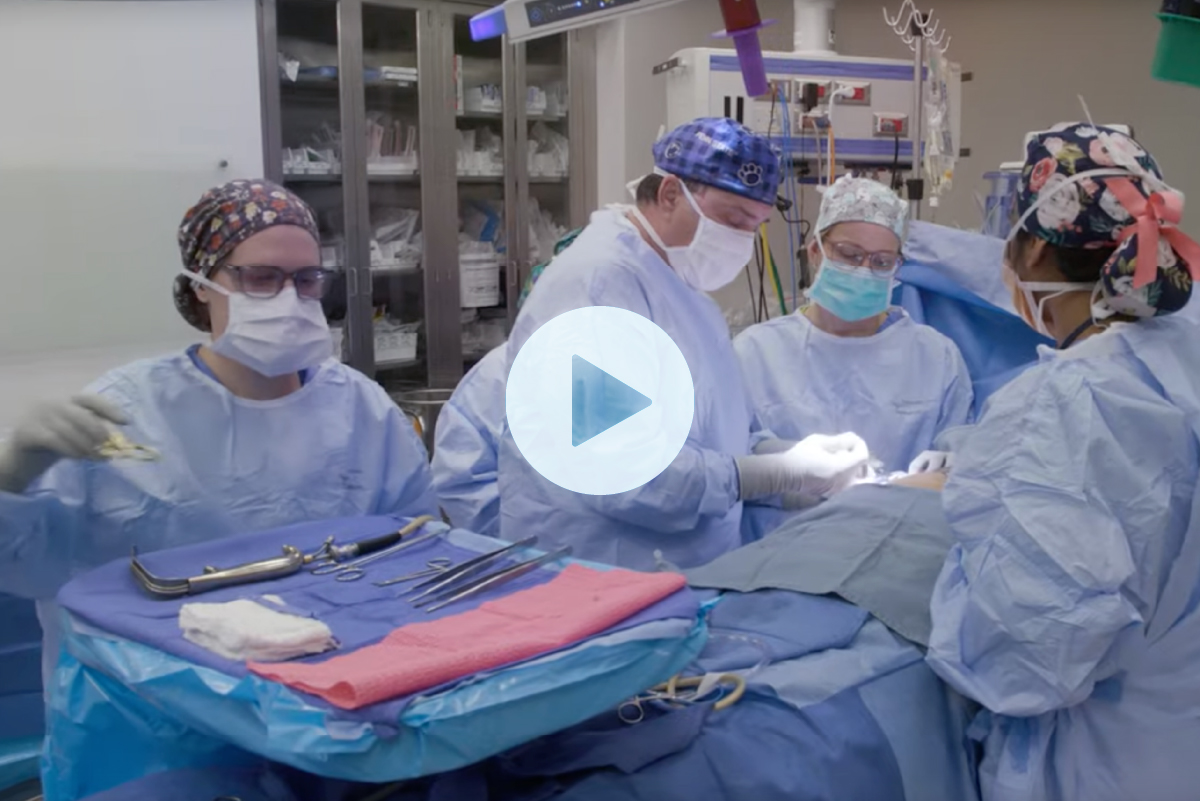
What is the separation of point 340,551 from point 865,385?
160 cm

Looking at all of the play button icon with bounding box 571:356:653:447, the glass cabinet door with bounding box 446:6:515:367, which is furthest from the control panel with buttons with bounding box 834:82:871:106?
the play button icon with bounding box 571:356:653:447

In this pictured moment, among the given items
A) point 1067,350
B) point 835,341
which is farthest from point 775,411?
point 1067,350

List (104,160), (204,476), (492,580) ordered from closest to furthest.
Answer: (492,580) → (204,476) → (104,160)

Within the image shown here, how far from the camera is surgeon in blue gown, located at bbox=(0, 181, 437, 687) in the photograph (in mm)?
1567

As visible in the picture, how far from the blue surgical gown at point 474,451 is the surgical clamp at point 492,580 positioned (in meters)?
1.08

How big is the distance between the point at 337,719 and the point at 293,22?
3.56 meters

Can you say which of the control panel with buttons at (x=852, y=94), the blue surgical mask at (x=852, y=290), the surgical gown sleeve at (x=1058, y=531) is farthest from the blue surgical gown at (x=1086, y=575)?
the control panel with buttons at (x=852, y=94)

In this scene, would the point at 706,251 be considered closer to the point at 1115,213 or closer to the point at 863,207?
the point at 863,207

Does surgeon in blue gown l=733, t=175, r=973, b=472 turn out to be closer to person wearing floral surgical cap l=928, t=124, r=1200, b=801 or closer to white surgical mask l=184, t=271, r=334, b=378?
person wearing floral surgical cap l=928, t=124, r=1200, b=801

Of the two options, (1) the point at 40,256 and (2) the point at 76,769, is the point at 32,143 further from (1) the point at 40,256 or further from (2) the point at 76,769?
(2) the point at 76,769

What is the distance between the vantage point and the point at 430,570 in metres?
1.25

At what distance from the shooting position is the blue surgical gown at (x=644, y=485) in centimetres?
189

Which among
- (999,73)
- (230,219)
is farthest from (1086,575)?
(999,73)

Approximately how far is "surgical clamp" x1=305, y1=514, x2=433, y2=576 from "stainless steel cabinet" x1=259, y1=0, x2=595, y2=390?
2678mm
